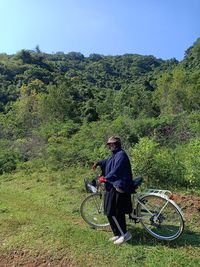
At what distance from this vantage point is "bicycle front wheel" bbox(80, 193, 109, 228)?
6.79 m

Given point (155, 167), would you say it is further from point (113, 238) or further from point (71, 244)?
point (71, 244)

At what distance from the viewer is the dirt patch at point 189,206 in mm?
7320

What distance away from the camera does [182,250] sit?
556 centimetres

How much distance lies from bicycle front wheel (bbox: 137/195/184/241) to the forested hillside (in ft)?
11.2

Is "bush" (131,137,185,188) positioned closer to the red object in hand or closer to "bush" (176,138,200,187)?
"bush" (176,138,200,187)

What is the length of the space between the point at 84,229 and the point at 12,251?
4.12 ft

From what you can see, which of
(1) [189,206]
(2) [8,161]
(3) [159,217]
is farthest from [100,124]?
(3) [159,217]

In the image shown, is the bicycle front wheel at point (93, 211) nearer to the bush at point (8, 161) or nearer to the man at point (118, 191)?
the man at point (118, 191)

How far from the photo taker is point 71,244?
591 cm

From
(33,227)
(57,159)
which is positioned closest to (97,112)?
(57,159)

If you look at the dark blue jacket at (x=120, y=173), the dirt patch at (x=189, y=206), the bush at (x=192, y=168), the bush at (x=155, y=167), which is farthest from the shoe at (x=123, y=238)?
the bush at (x=155, y=167)

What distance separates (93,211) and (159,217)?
A: 4.34 ft

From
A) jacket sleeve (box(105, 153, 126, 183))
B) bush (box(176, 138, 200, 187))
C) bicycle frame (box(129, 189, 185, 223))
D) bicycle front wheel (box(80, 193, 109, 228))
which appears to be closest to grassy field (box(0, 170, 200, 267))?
bicycle front wheel (box(80, 193, 109, 228))

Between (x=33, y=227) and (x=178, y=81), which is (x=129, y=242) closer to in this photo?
(x=33, y=227)
